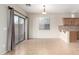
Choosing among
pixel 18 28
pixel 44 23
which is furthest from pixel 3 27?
pixel 44 23

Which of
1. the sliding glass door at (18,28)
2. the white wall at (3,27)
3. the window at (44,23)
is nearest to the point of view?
the white wall at (3,27)

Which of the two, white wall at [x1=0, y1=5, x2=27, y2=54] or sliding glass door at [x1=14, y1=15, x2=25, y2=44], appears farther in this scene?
sliding glass door at [x1=14, y1=15, x2=25, y2=44]

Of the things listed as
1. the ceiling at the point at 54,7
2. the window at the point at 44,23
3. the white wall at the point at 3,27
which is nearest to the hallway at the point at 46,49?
the white wall at the point at 3,27

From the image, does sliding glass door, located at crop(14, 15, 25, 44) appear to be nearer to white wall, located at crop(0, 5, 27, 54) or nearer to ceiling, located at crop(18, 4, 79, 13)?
ceiling, located at crop(18, 4, 79, 13)

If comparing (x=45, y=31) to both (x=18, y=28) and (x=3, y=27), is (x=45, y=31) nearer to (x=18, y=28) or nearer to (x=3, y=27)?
(x=18, y=28)

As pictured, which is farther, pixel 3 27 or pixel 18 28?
pixel 18 28

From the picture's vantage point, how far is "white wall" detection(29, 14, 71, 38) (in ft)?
42.4

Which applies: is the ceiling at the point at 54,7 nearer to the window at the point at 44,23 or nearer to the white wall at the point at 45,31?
the white wall at the point at 45,31

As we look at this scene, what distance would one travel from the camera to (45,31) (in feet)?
42.9

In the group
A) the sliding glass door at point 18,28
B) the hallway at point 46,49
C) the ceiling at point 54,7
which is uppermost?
the ceiling at point 54,7

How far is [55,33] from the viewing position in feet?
42.5

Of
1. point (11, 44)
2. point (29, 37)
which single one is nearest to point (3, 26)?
point (11, 44)

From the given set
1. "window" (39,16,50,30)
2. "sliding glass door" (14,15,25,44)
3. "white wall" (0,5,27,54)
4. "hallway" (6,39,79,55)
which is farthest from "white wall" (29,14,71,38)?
"white wall" (0,5,27,54)

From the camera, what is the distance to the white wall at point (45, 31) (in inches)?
508
